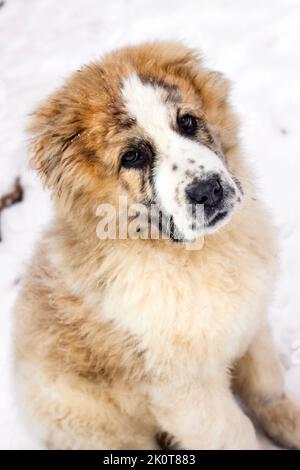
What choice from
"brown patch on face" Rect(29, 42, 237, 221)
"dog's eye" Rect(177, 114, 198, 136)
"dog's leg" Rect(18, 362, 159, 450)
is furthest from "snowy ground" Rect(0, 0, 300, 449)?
"dog's eye" Rect(177, 114, 198, 136)

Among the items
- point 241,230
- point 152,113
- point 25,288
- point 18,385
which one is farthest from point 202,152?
point 18,385

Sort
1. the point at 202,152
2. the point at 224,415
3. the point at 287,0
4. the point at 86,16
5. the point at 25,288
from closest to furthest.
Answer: the point at 202,152 < the point at 224,415 < the point at 25,288 < the point at 287,0 < the point at 86,16

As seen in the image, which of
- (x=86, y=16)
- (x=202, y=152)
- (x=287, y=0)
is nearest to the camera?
(x=202, y=152)

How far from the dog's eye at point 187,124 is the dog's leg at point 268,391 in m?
1.14

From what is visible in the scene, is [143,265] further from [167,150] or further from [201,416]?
[201,416]

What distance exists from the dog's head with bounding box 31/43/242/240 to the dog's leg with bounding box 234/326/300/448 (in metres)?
0.96

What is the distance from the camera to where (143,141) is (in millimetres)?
2750

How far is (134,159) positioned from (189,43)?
8.99 ft

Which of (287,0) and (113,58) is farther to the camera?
(287,0)

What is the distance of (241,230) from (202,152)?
515 mm

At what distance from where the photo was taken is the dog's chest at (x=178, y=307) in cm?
292

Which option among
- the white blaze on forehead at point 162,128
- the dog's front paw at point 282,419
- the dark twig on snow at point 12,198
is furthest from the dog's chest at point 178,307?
the dark twig on snow at point 12,198
